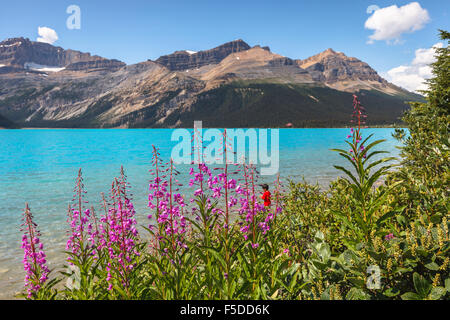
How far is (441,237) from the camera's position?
10.8 feet

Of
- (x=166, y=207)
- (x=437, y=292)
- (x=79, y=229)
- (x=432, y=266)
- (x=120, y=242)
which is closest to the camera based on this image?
(x=437, y=292)

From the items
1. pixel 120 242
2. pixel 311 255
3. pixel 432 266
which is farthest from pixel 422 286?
pixel 120 242

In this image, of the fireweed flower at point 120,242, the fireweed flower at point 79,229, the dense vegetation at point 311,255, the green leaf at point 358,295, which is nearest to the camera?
the green leaf at point 358,295

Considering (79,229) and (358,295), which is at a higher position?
(358,295)

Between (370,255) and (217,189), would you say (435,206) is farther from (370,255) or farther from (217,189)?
(217,189)

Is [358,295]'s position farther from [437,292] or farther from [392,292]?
[437,292]

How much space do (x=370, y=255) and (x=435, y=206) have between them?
225 cm

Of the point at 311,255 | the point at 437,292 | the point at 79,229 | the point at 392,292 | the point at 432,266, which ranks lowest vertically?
the point at 79,229

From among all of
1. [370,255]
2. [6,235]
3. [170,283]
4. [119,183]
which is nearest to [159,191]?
[119,183]

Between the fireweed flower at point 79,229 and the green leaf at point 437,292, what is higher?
the green leaf at point 437,292

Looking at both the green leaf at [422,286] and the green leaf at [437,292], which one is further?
the green leaf at [422,286]


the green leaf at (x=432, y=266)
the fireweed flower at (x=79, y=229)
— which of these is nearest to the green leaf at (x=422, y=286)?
the green leaf at (x=432, y=266)

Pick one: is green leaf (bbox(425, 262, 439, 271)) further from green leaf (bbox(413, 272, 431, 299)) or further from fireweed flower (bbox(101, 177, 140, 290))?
fireweed flower (bbox(101, 177, 140, 290))

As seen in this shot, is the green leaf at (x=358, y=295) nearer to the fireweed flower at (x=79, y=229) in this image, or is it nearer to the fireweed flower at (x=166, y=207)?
the fireweed flower at (x=166, y=207)
